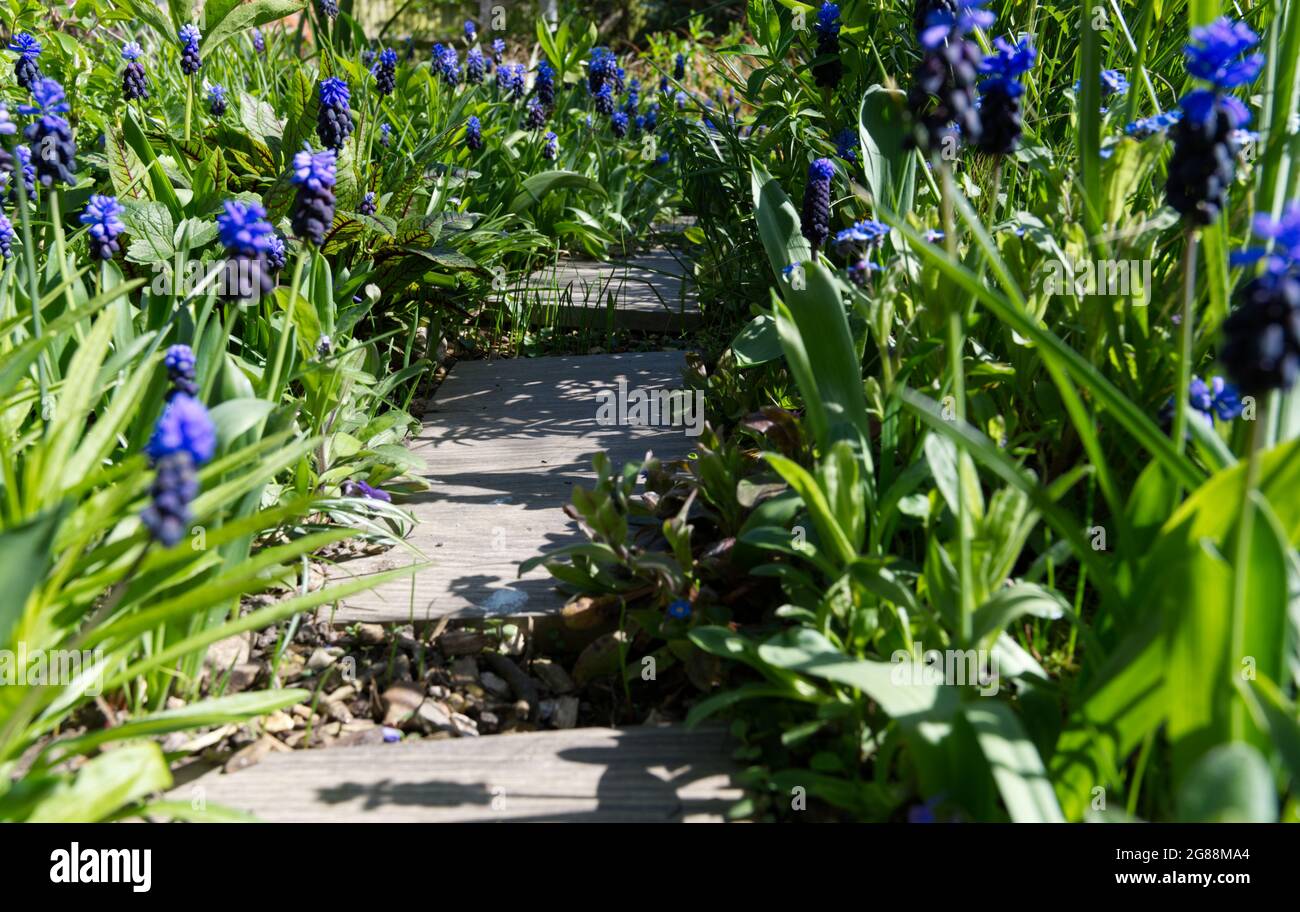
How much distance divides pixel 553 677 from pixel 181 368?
2.87 ft

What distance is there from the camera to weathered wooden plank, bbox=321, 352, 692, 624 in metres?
2.17

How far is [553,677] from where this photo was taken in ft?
6.71

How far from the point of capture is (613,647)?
1982mm

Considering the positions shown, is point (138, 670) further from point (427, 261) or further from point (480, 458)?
point (427, 261)

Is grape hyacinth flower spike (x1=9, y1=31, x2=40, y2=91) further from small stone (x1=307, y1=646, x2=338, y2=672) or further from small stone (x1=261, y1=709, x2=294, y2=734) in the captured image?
small stone (x1=261, y1=709, x2=294, y2=734)

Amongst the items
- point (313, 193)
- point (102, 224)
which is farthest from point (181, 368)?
point (102, 224)

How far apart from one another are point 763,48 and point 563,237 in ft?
4.45

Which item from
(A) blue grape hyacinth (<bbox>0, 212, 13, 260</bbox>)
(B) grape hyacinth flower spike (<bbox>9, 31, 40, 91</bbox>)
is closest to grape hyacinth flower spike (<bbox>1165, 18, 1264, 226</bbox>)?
(A) blue grape hyacinth (<bbox>0, 212, 13, 260</bbox>)

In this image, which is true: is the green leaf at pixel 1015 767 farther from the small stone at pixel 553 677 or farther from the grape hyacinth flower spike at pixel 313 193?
the grape hyacinth flower spike at pixel 313 193

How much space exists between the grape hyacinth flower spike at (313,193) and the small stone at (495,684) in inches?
34.2

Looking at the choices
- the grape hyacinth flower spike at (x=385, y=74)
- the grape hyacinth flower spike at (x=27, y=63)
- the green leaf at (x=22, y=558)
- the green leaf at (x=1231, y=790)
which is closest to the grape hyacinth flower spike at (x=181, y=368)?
the green leaf at (x=22, y=558)

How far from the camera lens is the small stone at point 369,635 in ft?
6.81

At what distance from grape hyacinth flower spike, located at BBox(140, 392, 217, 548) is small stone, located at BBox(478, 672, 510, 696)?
88 cm
